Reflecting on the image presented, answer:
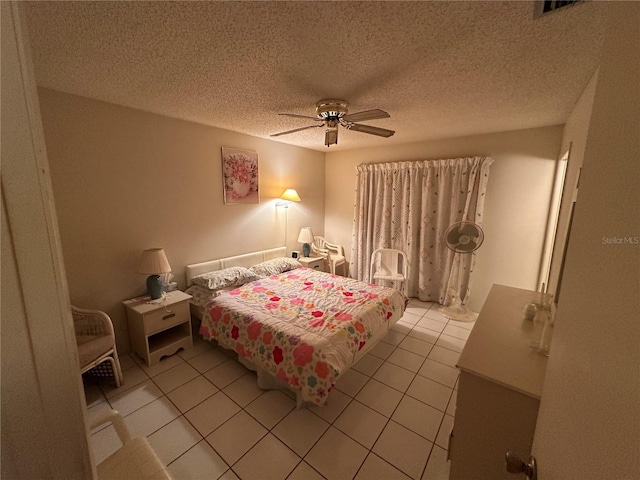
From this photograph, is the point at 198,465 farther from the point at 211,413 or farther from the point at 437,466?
the point at 437,466

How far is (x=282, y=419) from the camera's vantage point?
187cm

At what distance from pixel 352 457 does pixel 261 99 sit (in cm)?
271

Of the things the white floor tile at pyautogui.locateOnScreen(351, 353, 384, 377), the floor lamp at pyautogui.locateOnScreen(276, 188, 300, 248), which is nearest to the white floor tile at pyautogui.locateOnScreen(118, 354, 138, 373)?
the white floor tile at pyautogui.locateOnScreen(351, 353, 384, 377)

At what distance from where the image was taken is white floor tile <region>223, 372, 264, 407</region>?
2.04 metres

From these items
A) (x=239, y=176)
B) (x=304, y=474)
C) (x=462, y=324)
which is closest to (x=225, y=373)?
(x=304, y=474)

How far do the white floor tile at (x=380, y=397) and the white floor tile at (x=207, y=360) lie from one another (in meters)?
1.40

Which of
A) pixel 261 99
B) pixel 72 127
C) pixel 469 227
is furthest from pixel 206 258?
pixel 469 227

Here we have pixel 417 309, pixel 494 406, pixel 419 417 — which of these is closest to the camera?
pixel 494 406

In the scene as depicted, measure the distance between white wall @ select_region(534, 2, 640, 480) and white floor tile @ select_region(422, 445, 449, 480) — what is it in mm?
1150

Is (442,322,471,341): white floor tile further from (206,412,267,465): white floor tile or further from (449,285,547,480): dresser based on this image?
(206,412,267,465): white floor tile

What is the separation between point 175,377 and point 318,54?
2777 mm

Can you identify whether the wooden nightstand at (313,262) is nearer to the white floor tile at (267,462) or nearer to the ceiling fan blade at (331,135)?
the ceiling fan blade at (331,135)

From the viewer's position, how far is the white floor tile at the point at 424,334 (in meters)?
2.91

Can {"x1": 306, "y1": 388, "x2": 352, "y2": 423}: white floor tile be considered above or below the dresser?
below
